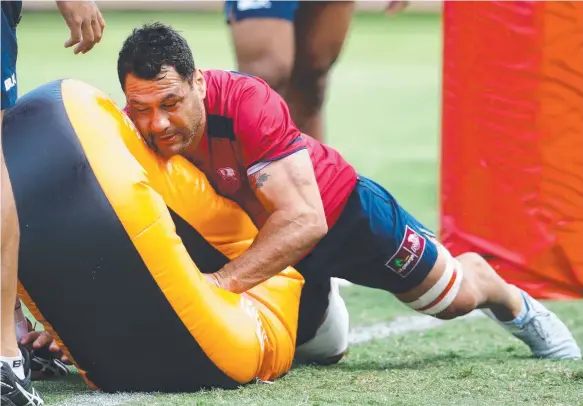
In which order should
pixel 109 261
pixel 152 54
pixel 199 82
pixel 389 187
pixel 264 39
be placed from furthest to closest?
pixel 389 187, pixel 264 39, pixel 199 82, pixel 152 54, pixel 109 261

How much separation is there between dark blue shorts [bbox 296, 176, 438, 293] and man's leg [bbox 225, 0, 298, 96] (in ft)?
4.20

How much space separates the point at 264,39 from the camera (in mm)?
4438

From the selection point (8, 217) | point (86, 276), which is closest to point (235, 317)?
point (86, 276)

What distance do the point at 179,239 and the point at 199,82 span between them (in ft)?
1.53

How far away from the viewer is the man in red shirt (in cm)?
285

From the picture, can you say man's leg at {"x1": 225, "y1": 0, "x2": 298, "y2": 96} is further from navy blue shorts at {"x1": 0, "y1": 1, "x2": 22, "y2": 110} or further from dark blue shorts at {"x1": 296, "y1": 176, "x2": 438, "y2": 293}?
navy blue shorts at {"x1": 0, "y1": 1, "x2": 22, "y2": 110}

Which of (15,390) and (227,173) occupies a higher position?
(227,173)

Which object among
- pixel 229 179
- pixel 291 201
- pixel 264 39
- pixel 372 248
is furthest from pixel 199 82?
pixel 264 39

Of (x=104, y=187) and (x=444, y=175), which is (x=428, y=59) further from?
(x=104, y=187)

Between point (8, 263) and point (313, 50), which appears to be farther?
point (313, 50)

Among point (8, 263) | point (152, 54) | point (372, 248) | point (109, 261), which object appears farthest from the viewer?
point (372, 248)

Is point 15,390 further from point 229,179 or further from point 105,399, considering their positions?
point 229,179

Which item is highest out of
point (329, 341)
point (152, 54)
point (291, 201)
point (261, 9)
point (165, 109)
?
point (152, 54)

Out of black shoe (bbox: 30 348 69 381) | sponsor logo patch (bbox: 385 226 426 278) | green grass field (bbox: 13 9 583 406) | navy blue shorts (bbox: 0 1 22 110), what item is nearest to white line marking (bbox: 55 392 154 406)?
green grass field (bbox: 13 9 583 406)
